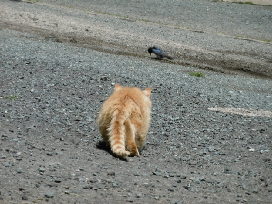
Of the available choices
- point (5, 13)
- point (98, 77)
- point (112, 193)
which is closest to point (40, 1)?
point (5, 13)

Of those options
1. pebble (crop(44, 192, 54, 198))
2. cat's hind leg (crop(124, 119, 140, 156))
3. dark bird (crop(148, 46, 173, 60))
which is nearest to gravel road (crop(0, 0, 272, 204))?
pebble (crop(44, 192, 54, 198))

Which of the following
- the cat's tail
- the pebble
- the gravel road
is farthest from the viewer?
the cat's tail

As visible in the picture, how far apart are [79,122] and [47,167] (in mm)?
2306

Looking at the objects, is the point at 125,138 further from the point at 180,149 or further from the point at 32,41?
the point at 32,41

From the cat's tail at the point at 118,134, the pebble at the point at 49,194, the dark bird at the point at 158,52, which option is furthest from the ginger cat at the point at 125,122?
the dark bird at the point at 158,52

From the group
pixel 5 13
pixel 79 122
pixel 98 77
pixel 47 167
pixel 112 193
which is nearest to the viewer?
pixel 112 193

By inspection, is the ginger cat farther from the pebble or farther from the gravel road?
the pebble

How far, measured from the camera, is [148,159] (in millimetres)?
7199

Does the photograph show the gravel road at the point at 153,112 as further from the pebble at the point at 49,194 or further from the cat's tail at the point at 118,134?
the cat's tail at the point at 118,134

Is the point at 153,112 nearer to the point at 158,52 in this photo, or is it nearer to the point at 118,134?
the point at 118,134

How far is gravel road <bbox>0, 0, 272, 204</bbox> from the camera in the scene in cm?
599

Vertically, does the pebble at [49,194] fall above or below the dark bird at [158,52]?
below

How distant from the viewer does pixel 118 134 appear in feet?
22.9

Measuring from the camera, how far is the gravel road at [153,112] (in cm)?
599
